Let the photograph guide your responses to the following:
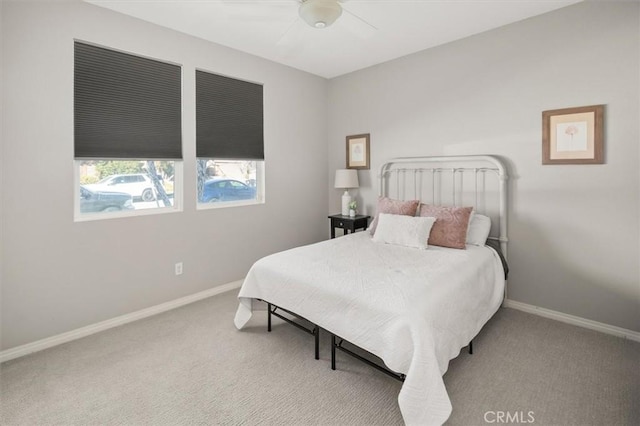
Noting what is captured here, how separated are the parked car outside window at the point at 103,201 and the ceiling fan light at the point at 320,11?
2.26 metres

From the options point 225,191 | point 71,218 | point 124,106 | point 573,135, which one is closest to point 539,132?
point 573,135

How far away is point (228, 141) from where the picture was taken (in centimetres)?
377

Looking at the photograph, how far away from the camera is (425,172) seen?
3838mm

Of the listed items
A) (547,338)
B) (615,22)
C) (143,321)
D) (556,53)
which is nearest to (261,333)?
(143,321)

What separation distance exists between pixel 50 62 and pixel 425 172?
3608 mm

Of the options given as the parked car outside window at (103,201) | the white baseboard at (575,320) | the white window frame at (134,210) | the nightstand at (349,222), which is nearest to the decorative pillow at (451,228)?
the white baseboard at (575,320)

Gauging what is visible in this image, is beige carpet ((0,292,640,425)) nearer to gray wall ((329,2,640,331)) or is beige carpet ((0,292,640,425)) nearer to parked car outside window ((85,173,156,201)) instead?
gray wall ((329,2,640,331))

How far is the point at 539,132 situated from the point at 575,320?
1.70m

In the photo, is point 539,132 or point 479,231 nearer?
point 539,132

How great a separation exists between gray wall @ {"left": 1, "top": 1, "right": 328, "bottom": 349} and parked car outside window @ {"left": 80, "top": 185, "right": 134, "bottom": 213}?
0.51 ft

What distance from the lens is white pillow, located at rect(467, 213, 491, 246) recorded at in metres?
3.12

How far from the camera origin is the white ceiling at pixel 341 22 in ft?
8.99

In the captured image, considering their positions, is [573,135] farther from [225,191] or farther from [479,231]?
[225,191]

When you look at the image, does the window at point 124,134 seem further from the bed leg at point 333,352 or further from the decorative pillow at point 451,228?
the decorative pillow at point 451,228
